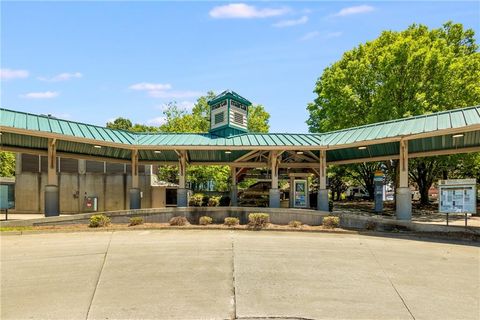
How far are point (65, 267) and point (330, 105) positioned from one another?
2599 cm

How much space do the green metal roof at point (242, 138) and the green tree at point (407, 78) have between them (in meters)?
5.36

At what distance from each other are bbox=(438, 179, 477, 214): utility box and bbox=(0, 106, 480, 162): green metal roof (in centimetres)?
245

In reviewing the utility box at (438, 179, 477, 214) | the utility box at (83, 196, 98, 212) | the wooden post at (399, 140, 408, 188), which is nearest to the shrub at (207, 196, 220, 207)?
the utility box at (83, 196, 98, 212)

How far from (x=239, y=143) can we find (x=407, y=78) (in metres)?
14.1

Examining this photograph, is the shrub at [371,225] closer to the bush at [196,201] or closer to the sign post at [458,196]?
the sign post at [458,196]

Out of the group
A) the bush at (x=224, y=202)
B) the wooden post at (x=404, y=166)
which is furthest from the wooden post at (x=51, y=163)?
the wooden post at (x=404, y=166)

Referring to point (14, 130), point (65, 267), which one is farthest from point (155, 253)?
point (14, 130)

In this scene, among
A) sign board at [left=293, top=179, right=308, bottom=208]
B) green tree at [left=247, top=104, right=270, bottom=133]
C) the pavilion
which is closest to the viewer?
the pavilion

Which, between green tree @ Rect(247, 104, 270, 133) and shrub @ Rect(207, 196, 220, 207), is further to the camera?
green tree @ Rect(247, 104, 270, 133)

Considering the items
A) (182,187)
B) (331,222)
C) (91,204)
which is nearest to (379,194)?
(331,222)

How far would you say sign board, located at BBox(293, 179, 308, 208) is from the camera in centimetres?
2628

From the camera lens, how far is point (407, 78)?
2559 centimetres

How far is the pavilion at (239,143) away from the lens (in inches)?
681

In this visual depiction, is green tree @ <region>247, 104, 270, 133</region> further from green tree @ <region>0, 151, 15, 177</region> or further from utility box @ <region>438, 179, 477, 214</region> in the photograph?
green tree @ <region>0, 151, 15, 177</region>
